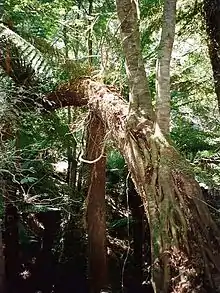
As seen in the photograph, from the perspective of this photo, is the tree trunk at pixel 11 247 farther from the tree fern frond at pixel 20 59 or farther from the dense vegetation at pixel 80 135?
the tree fern frond at pixel 20 59

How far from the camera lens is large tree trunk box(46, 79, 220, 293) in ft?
13.0

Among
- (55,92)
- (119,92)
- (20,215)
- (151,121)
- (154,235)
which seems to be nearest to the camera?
(154,235)

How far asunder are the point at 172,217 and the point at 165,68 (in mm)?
1386

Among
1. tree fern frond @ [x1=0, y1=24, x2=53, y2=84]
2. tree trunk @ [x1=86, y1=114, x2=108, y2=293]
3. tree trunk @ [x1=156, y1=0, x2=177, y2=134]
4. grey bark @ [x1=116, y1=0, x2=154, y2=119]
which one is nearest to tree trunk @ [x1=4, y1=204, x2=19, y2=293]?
tree trunk @ [x1=86, y1=114, x2=108, y2=293]

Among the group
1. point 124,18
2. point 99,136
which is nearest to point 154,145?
point 124,18

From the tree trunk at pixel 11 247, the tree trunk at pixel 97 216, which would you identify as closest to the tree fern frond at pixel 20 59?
the tree trunk at pixel 97 216

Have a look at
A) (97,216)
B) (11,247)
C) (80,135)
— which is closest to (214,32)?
(97,216)

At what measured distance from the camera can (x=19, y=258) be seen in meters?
8.32

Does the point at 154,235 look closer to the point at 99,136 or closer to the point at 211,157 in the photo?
the point at 99,136

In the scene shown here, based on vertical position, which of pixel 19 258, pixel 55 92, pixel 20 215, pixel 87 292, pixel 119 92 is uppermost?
pixel 55 92

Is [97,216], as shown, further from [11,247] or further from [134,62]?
[134,62]

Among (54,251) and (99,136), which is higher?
(99,136)

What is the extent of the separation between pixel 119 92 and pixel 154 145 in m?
1.40

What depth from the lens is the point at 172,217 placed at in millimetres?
4031
